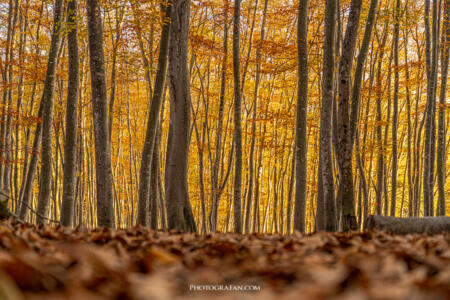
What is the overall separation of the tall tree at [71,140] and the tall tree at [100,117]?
76 centimetres

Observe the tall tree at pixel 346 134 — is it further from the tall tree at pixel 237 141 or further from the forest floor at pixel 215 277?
the forest floor at pixel 215 277

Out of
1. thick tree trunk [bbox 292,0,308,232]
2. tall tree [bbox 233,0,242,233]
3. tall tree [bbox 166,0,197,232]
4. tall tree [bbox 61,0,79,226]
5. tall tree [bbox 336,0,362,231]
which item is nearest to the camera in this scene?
tall tree [bbox 166,0,197,232]

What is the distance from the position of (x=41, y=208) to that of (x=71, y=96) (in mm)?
2034

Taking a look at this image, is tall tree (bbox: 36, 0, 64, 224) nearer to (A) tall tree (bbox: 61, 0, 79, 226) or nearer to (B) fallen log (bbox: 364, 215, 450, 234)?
(A) tall tree (bbox: 61, 0, 79, 226)

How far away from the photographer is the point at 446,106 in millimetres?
9156

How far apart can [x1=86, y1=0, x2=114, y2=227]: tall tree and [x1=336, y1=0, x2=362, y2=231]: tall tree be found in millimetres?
3042

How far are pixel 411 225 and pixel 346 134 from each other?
1587 millimetres

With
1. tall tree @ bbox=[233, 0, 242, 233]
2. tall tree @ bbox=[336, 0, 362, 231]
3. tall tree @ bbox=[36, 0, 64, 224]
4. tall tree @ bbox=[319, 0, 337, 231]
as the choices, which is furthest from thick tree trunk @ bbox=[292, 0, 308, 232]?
tall tree @ bbox=[36, 0, 64, 224]

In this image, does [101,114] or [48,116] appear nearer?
[101,114]

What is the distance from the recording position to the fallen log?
3.80m

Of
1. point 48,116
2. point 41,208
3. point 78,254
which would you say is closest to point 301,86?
point 48,116

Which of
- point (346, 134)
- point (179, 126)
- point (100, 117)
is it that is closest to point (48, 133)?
point (100, 117)

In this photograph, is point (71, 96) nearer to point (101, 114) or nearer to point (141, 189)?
point (101, 114)

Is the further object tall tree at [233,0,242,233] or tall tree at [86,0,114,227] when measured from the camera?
tall tree at [233,0,242,233]
